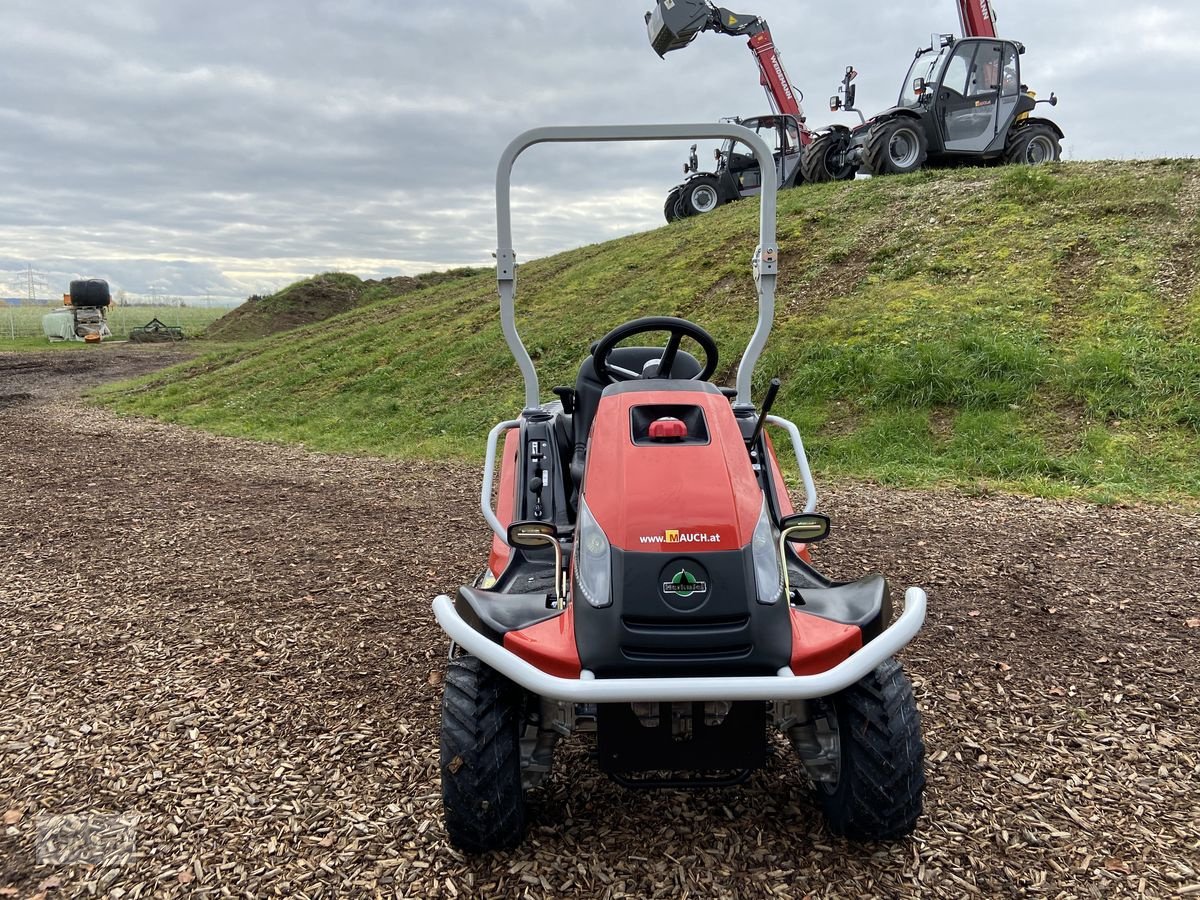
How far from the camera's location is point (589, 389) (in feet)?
10.7

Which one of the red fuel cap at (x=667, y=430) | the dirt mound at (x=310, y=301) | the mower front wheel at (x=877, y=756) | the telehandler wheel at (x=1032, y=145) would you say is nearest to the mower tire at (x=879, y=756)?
the mower front wheel at (x=877, y=756)

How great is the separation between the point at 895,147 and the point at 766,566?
12.7 metres

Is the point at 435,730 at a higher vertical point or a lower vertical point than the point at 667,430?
lower

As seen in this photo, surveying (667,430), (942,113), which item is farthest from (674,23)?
(667,430)

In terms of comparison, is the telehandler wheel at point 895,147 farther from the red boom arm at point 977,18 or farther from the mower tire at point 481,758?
the mower tire at point 481,758

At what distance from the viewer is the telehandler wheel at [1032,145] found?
13.4 meters

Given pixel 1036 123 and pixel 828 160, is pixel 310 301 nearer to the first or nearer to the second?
pixel 828 160

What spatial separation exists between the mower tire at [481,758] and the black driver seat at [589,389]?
1.17 meters

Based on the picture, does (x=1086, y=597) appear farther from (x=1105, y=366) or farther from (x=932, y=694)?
(x=1105, y=366)

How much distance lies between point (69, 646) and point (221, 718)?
119 centimetres

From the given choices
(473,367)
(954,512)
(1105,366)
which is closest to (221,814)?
(954,512)

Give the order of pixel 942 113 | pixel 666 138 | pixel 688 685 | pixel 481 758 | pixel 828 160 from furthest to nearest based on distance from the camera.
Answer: pixel 828 160 → pixel 942 113 → pixel 666 138 → pixel 481 758 → pixel 688 685

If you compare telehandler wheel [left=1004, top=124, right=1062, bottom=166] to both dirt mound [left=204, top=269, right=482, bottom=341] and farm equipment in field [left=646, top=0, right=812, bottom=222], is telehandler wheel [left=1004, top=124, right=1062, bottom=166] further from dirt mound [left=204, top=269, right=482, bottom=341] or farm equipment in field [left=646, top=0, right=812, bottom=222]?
dirt mound [left=204, top=269, right=482, bottom=341]

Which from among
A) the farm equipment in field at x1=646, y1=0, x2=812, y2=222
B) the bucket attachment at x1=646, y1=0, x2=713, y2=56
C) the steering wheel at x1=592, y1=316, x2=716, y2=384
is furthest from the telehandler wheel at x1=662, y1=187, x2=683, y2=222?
the steering wheel at x1=592, y1=316, x2=716, y2=384
